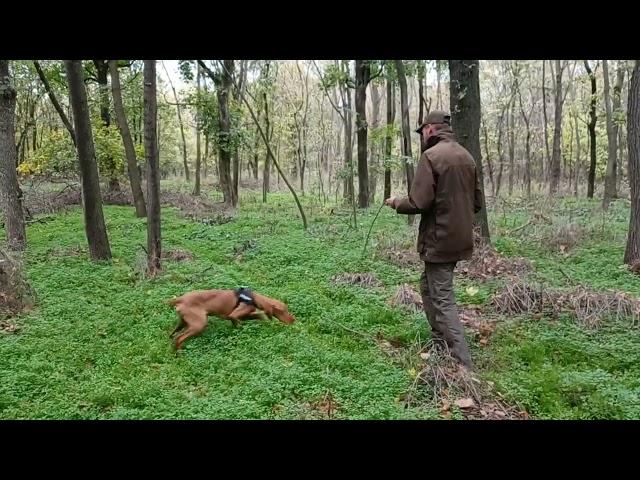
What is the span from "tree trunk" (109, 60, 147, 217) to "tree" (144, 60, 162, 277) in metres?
5.02

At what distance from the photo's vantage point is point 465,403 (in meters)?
4.01

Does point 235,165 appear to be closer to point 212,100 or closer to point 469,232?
point 212,100

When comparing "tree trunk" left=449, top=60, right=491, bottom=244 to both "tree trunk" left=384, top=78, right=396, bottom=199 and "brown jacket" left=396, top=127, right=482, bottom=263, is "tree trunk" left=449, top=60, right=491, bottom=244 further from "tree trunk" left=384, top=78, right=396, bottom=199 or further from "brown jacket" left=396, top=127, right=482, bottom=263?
"tree trunk" left=384, top=78, right=396, bottom=199

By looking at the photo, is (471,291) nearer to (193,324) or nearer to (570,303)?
(570,303)

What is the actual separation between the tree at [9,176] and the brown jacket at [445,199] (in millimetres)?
8672

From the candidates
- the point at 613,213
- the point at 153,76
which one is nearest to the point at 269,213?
the point at 153,76

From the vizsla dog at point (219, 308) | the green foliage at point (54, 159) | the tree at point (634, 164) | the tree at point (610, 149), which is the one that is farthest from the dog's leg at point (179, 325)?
the tree at point (610, 149)

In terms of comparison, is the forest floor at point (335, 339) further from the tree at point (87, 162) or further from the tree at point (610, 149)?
the tree at point (610, 149)

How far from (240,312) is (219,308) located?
244 mm

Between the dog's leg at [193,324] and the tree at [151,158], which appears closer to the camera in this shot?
the dog's leg at [193,324]

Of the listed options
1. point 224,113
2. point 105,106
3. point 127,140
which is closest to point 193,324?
point 127,140

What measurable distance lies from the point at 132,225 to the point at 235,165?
6868mm

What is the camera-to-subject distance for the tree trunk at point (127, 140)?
1274 centimetres

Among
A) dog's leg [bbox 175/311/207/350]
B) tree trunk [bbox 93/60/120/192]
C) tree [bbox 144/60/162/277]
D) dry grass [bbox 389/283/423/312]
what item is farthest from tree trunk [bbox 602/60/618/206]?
tree trunk [bbox 93/60/120/192]
